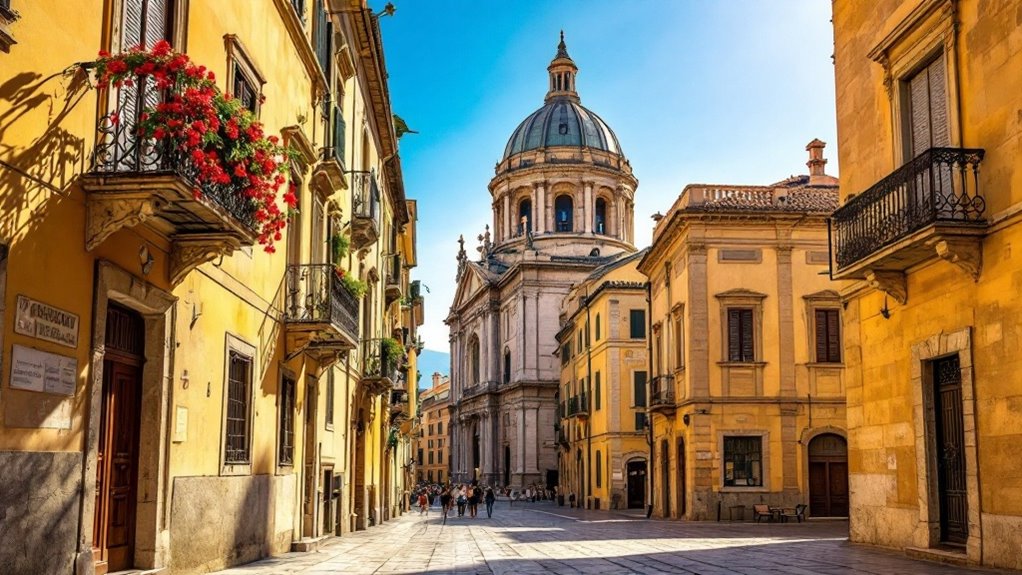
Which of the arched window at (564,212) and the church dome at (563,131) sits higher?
the church dome at (563,131)

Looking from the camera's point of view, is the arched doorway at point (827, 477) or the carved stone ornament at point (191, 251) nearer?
the carved stone ornament at point (191, 251)

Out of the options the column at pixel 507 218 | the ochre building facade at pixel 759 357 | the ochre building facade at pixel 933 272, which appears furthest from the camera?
the column at pixel 507 218

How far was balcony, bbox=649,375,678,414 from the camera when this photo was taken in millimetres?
36500

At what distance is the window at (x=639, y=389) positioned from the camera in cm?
4831

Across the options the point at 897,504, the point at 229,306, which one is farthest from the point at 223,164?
the point at 897,504

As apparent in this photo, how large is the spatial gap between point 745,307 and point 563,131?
58375 mm

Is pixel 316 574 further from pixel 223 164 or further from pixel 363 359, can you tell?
pixel 363 359

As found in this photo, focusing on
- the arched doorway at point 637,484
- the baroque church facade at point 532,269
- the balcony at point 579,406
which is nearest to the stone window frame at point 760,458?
the arched doorway at point 637,484

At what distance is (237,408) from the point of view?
14219 millimetres

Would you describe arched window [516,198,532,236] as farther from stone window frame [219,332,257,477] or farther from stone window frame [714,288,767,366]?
stone window frame [219,332,257,477]

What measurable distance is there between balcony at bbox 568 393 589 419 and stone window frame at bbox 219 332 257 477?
40.0 metres

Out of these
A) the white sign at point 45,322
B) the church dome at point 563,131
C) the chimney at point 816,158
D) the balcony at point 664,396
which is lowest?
the white sign at point 45,322

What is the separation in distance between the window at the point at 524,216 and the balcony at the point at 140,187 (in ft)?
260

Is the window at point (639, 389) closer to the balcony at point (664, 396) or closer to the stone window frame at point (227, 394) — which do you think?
the balcony at point (664, 396)
